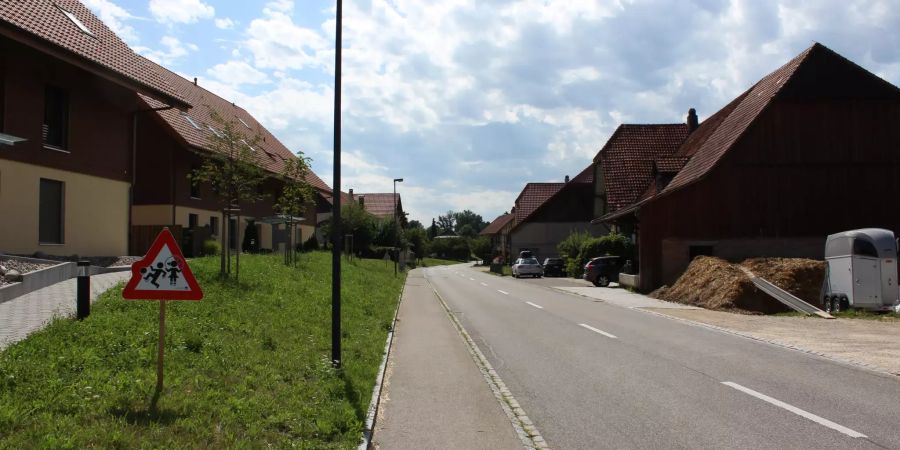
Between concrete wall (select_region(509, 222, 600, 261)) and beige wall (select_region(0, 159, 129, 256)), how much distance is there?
5164 cm

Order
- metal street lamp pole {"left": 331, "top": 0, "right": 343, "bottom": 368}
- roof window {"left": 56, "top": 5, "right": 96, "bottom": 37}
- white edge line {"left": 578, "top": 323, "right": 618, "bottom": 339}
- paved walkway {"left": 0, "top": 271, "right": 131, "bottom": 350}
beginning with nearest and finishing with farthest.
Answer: paved walkway {"left": 0, "top": 271, "right": 131, "bottom": 350}
metal street lamp pole {"left": 331, "top": 0, "right": 343, "bottom": 368}
white edge line {"left": 578, "top": 323, "right": 618, "bottom": 339}
roof window {"left": 56, "top": 5, "right": 96, "bottom": 37}

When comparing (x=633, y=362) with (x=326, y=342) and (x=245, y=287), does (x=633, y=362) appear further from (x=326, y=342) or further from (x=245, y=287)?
(x=245, y=287)

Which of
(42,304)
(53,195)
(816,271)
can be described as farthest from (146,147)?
(816,271)

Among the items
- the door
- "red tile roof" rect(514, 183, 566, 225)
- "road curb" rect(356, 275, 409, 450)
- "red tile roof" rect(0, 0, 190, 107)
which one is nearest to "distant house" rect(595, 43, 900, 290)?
the door

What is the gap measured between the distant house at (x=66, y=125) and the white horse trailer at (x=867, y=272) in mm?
21657

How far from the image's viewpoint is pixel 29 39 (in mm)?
15836

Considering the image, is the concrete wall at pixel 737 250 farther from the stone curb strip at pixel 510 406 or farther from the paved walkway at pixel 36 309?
the paved walkway at pixel 36 309

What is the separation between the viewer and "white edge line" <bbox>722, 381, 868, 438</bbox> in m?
6.40

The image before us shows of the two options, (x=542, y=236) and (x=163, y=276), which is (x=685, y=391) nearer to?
(x=163, y=276)

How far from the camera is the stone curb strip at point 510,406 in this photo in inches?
253

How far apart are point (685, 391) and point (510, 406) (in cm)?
233

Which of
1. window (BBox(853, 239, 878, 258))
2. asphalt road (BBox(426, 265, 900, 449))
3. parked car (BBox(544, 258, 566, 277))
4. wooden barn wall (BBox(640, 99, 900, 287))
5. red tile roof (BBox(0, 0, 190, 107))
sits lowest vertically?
asphalt road (BBox(426, 265, 900, 449))

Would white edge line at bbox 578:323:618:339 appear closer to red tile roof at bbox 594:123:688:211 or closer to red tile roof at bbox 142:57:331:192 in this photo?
red tile roof at bbox 142:57:331:192

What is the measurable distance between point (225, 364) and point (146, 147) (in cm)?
2654
